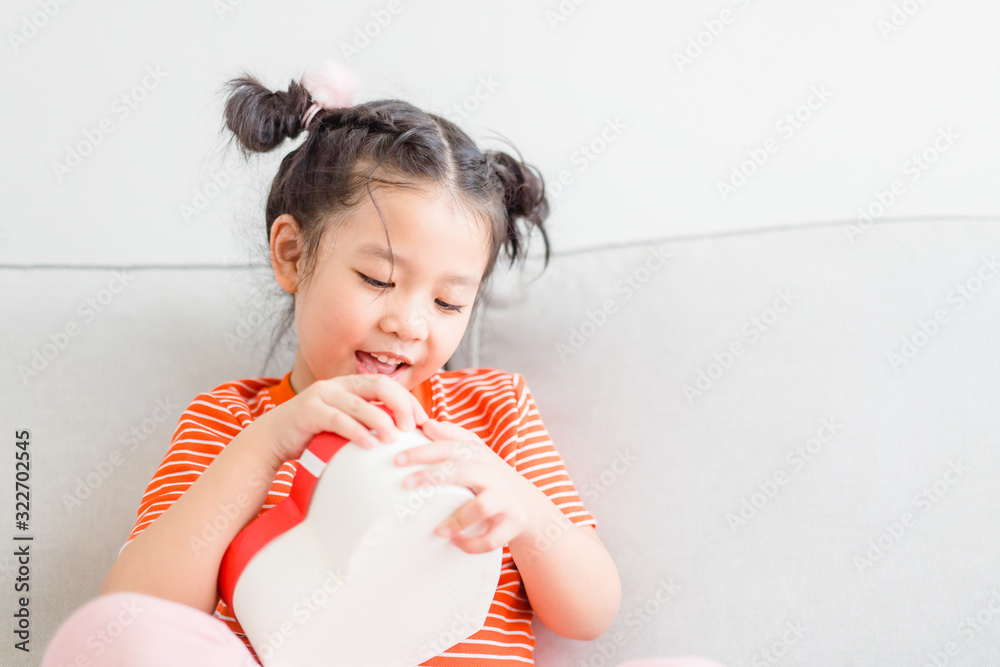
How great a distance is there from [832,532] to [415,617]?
480mm

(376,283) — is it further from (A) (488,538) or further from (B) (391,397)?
(A) (488,538)

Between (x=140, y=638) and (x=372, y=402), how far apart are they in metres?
0.24

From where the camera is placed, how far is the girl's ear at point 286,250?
0.89 m

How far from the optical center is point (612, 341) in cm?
100

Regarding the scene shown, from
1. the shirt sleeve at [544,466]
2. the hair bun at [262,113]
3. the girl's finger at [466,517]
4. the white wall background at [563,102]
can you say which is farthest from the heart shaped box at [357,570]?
the white wall background at [563,102]

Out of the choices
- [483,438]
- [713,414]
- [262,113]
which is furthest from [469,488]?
[262,113]

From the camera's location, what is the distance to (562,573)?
75 cm

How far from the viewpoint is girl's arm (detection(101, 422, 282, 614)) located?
0.68 meters

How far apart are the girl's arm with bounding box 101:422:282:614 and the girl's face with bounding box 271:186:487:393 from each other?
14 cm

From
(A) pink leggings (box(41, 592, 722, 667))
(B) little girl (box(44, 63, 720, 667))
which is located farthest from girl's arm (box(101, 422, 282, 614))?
(A) pink leggings (box(41, 592, 722, 667))

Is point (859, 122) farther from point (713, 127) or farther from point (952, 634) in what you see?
point (952, 634)

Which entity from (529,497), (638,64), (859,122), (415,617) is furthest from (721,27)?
(415,617)

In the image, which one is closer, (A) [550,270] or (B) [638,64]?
(A) [550,270]

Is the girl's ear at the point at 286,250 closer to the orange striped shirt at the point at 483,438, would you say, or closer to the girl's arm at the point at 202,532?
the orange striped shirt at the point at 483,438
